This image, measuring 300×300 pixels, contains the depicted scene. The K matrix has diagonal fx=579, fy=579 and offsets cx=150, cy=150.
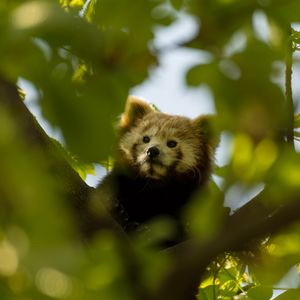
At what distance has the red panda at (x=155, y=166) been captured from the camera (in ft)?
16.7

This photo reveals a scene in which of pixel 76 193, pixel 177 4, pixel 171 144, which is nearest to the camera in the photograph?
pixel 177 4

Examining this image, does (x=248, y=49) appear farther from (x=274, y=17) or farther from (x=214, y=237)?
(x=214, y=237)

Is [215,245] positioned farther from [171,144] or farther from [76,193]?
[171,144]

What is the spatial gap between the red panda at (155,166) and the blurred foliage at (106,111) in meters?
3.33

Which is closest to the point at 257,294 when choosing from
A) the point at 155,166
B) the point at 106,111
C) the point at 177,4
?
the point at 177,4

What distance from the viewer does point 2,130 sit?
0.71 m

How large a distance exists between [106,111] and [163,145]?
525 cm

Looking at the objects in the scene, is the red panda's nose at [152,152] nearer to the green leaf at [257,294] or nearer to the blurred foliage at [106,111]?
the green leaf at [257,294]

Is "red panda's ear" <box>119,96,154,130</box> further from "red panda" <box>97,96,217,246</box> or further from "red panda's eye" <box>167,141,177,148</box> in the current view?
"red panda's eye" <box>167,141,177,148</box>

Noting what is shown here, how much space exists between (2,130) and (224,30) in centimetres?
48

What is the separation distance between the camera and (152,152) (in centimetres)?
556

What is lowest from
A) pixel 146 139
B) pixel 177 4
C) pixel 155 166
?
pixel 177 4

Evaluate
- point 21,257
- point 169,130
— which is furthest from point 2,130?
point 169,130

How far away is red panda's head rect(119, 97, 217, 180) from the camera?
5.60 meters
